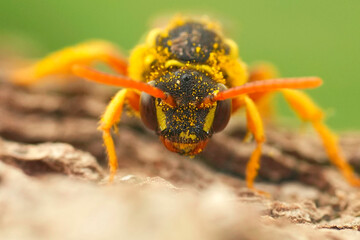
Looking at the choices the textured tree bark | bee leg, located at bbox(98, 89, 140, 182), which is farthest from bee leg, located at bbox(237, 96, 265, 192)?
bee leg, located at bbox(98, 89, 140, 182)

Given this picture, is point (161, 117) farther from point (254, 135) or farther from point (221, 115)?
point (254, 135)

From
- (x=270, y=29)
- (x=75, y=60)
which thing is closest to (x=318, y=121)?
(x=75, y=60)

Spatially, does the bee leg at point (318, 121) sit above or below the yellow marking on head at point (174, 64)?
below

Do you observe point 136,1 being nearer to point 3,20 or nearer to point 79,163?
point 3,20

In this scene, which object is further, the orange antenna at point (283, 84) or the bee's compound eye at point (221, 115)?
the bee's compound eye at point (221, 115)

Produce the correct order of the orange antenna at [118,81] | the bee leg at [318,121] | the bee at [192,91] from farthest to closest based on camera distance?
the bee leg at [318,121]
the bee at [192,91]
the orange antenna at [118,81]

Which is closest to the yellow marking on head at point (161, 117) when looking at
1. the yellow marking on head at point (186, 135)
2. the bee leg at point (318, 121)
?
the yellow marking on head at point (186, 135)

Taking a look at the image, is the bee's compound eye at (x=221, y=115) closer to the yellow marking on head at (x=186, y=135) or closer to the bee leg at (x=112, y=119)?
the yellow marking on head at (x=186, y=135)
